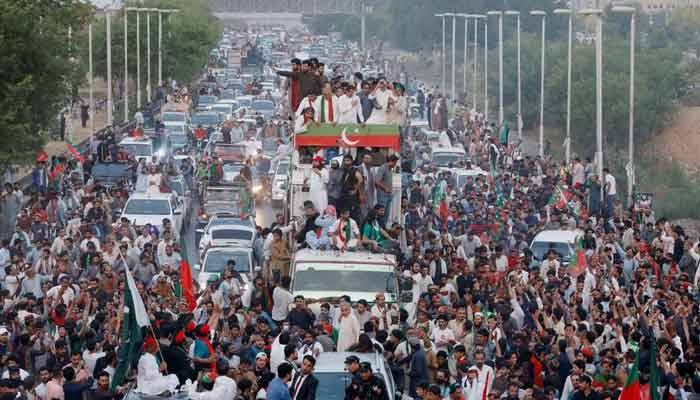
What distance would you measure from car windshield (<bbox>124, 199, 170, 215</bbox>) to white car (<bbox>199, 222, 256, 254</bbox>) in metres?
2.00

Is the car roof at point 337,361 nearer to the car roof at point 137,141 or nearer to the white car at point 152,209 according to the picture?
the white car at point 152,209

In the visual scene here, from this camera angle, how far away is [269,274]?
2542 cm

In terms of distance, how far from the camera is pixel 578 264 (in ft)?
82.1

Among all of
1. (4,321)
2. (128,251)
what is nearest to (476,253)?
(128,251)

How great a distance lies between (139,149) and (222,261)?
710 inches

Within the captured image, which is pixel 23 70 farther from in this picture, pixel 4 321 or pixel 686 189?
pixel 686 189

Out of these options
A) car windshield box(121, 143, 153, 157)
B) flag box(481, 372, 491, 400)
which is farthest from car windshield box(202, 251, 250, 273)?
car windshield box(121, 143, 153, 157)

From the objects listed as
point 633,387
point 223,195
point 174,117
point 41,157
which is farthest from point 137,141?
point 633,387

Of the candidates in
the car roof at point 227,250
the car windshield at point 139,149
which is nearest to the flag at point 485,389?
the car roof at point 227,250

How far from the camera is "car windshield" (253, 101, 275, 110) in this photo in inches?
2618

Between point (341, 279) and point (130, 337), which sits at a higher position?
point (130, 337)

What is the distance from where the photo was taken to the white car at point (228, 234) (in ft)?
104

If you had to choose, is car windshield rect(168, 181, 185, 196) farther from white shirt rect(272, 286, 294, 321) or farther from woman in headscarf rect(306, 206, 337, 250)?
white shirt rect(272, 286, 294, 321)

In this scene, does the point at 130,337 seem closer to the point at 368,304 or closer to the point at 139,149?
the point at 368,304
